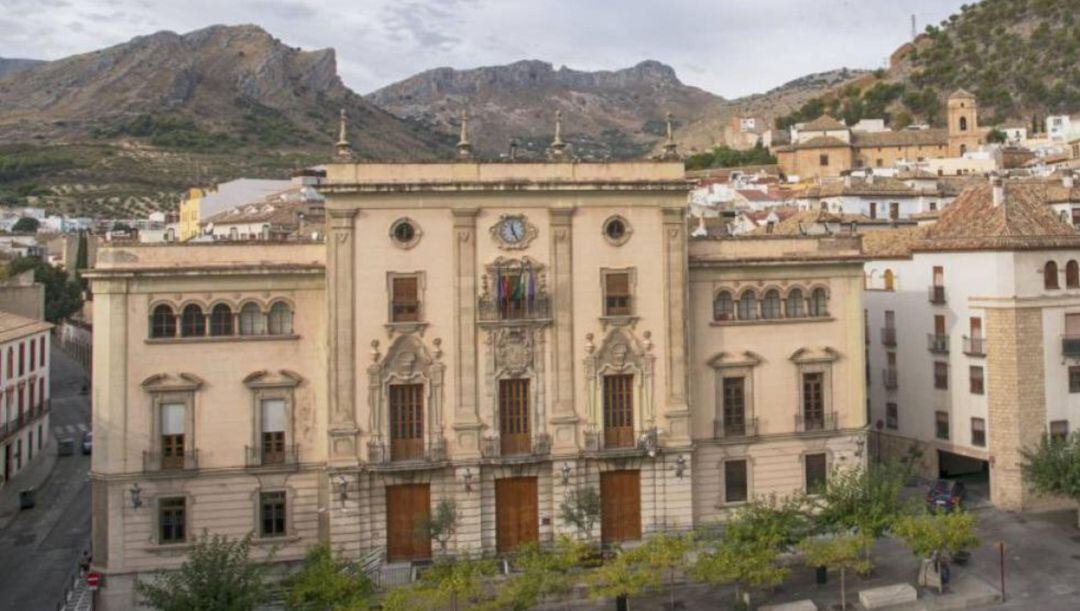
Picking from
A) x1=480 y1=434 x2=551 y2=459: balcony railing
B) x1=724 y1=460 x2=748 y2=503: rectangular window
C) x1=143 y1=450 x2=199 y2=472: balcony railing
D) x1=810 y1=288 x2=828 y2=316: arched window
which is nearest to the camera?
x1=143 y1=450 x2=199 y2=472: balcony railing

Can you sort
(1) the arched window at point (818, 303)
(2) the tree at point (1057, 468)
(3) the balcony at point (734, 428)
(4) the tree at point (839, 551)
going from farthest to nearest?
(1) the arched window at point (818, 303)
(3) the balcony at point (734, 428)
(2) the tree at point (1057, 468)
(4) the tree at point (839, 551)

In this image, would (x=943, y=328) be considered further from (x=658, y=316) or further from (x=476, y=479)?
(x=476, y=479)

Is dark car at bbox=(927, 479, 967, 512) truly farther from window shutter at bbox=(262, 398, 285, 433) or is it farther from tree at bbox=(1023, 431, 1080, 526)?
window shutter at bbox=(262, 398, 285, 433)

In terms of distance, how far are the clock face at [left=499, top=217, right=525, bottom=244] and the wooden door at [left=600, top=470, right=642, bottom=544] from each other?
776 cm

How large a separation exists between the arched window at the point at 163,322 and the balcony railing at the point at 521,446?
9.73m

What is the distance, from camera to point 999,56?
5871 inches

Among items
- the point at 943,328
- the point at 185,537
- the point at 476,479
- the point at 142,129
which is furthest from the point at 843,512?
the point at 142,129

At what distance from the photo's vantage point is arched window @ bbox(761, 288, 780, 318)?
34.3m

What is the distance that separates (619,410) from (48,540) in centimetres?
2086

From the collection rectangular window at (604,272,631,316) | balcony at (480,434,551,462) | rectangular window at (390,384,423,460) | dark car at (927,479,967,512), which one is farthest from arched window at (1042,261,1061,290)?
rectangular window at (390,384,423,460)

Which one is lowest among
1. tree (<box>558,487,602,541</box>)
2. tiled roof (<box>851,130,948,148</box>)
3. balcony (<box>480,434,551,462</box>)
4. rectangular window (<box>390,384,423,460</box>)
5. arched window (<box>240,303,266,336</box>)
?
tree (<box>558,487,602,541</box>)

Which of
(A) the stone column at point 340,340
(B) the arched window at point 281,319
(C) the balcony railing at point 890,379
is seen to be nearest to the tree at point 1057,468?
(C) the balcony railing at point 890,379

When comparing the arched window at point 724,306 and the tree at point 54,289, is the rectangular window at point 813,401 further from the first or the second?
the tree at point 54,289

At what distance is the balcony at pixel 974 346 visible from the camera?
123 feet
